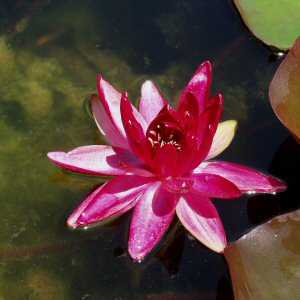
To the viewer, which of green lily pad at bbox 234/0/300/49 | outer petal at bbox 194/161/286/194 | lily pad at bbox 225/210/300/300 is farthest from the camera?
green lily pad at bbox 234/0/300/49

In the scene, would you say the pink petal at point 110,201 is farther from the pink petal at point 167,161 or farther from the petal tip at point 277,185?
the petal tip at point 277,185

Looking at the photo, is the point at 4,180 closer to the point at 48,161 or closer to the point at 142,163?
the point at 48,161

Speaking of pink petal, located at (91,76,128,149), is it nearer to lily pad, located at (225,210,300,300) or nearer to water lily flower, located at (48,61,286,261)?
water lily flower, located at (48,61,286,261)

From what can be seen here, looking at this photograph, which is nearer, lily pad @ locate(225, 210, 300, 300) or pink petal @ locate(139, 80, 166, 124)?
lily pad @ locate(225, 210, 300, 300)

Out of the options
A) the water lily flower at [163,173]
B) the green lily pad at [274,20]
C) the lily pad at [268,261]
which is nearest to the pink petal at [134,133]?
the water lily flower at [163,173]

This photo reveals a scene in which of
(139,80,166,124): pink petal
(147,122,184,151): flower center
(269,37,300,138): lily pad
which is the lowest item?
(139,80,166,124): pink petal

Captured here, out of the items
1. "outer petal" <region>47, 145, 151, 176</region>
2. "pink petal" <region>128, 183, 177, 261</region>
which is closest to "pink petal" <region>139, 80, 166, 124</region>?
"outer petal" <region>47, 145, 151, 176</region>

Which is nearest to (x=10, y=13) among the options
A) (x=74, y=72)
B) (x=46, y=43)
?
(x=46, y=43)

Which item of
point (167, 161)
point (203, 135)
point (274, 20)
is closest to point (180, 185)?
point (167, 161)
